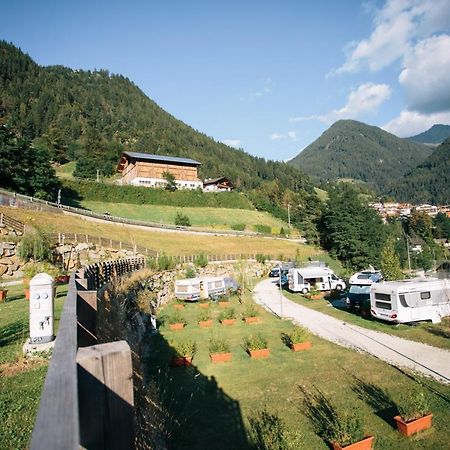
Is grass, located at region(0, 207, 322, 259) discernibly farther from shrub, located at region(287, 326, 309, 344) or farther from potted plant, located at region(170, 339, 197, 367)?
shrub, located at region(287, 326, 309, 344)

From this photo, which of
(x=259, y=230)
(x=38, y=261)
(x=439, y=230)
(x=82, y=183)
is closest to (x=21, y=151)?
(x=82, y=183)

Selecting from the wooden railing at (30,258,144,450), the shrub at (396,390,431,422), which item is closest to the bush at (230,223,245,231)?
the shrub at (396,390,431,422)

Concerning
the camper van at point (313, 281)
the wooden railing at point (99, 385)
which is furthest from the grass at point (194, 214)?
the wooden railing at point (99, 385)

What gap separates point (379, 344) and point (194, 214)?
6157 centimetres

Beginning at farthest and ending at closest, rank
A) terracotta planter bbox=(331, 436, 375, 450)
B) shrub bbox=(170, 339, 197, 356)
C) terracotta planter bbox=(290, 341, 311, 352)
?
terracotta planter bbox=(290, 341, 311, 352), shrub bbox=(170, 339, 197, 356), terracotta planter bbox=(331, 436, 375, 450)

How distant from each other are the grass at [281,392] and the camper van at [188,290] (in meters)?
10.8

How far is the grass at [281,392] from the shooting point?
8.83m

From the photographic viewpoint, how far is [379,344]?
16.0 metres

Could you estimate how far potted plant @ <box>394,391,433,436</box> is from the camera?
8.67 metres

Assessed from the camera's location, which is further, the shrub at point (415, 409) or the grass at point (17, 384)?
the shrub at point (415, 409)

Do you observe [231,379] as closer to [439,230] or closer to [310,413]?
[310,413]

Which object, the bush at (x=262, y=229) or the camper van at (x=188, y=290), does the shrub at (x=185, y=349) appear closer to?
the camper van at (x=188, y=290)

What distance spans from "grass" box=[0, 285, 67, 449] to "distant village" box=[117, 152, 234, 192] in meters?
70.6

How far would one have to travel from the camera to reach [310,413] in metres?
9.88
